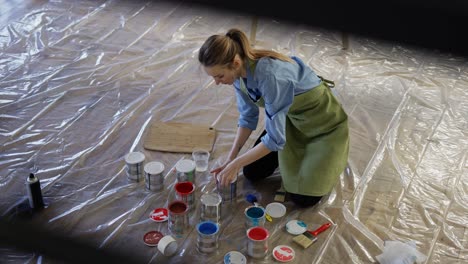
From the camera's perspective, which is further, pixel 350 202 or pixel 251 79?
pixel 350 202

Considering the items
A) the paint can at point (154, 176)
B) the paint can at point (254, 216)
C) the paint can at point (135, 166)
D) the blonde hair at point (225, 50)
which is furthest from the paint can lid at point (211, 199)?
the blonde hair at point (225, 50)

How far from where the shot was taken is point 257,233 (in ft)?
6.68

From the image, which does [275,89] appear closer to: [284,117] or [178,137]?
[284,117]

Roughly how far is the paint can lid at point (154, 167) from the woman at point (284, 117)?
0.25m

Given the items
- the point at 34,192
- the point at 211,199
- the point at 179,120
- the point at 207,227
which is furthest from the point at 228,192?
the point at 34,192

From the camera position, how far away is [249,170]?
2.37m

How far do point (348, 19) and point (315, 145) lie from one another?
193cm

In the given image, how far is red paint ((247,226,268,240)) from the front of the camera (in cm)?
201

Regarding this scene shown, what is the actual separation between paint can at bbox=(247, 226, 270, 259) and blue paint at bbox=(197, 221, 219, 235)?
0.40 feet

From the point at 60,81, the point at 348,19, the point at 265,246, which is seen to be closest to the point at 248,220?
the point at 265,246

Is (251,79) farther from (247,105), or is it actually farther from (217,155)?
(217,155)

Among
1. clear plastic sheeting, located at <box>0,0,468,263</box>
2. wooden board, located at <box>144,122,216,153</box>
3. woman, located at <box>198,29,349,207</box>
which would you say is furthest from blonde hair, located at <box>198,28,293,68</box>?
wooden board, located at <box>144,122,216,153</box>

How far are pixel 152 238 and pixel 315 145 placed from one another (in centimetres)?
71

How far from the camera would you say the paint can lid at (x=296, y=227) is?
214 centimetres
